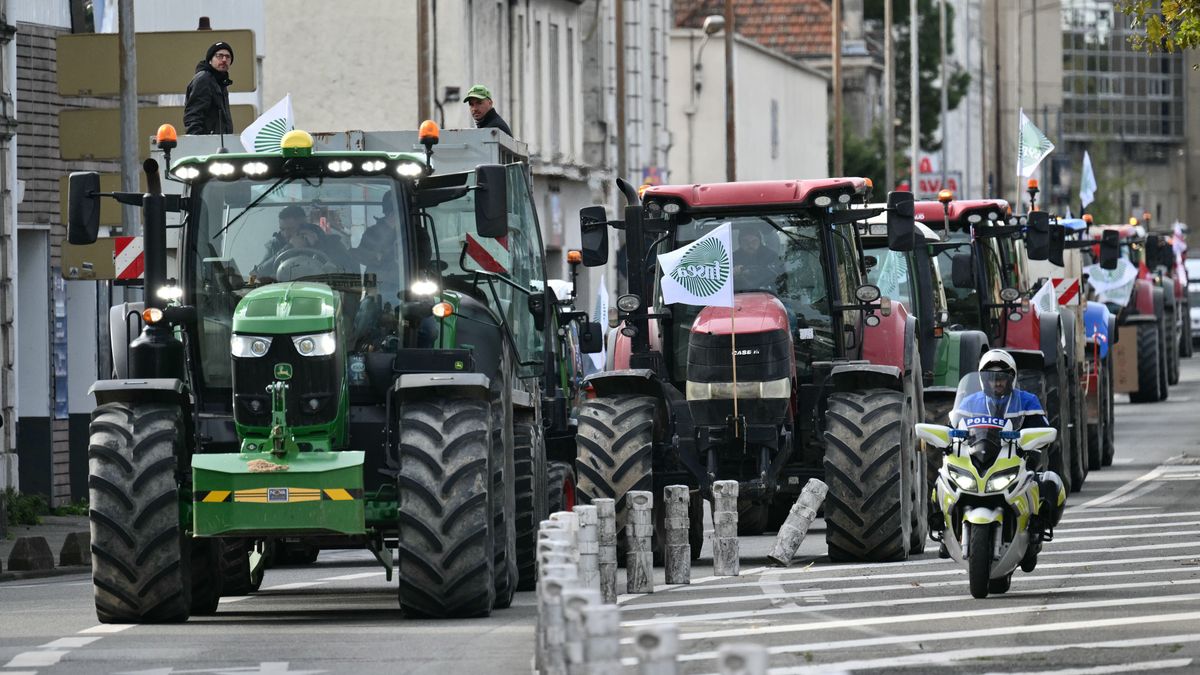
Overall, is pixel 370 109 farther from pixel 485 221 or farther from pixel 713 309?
pixel 485 221

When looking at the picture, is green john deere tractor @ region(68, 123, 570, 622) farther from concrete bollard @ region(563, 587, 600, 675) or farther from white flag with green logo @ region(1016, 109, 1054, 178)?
white flag with green logo @ region(1016, 109, 1054, 178)

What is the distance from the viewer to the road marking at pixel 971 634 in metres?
14.4

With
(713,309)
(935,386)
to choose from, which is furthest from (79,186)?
(935,386)

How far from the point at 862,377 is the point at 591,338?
5228 millimetres

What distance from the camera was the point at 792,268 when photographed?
839 inches

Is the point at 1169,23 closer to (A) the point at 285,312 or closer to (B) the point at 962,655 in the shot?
(A) the point at 285,312

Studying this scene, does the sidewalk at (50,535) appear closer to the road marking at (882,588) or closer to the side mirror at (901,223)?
the road marking at (882,588)

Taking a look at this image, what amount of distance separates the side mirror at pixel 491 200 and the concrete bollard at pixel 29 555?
26.1 ft

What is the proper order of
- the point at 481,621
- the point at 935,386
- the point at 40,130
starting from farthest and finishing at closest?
the point at 40,130 → the point at 935,386 → the point at 481,621

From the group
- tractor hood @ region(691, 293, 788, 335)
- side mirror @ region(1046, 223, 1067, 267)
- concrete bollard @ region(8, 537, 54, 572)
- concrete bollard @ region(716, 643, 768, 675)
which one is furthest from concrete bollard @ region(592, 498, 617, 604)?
side mirror @ region(1046, 223, 1067, 267)

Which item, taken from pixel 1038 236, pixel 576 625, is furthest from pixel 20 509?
pixel 576 625

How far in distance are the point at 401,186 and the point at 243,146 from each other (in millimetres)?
4012

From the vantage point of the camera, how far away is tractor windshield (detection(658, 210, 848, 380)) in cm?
2122

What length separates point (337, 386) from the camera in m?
16.2
